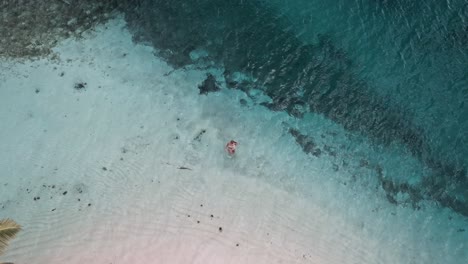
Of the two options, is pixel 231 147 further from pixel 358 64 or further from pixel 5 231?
pixel 5 231

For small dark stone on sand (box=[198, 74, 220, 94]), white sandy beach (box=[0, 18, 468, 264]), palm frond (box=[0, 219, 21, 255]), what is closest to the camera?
palm frond (box=[0, 219, 21, 255])

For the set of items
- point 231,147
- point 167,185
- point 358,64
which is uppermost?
point 358,64

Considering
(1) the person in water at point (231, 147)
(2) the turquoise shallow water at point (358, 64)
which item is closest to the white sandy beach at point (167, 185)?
(1) the person in water at point (231, 147)

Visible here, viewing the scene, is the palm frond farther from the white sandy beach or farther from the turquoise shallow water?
the turquoise shallow water

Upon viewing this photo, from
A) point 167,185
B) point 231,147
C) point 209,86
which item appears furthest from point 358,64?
point 167,185

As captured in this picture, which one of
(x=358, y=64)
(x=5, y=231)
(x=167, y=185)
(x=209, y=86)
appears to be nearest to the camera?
(x=5, y=231)

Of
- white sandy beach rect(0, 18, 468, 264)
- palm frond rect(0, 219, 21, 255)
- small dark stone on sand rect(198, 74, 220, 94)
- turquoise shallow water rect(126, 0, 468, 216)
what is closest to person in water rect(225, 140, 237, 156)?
white sandy beach rect(0, 18, 468, 264)
